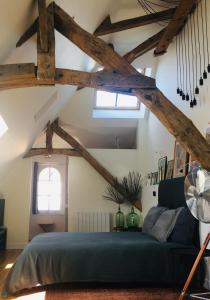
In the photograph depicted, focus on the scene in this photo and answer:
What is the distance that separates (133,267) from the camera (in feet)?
11.0

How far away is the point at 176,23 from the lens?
4.32 m

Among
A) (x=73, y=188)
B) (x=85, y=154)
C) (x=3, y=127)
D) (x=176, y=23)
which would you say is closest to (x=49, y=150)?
(x=85, y=154)

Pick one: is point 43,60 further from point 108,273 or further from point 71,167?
point 71,167

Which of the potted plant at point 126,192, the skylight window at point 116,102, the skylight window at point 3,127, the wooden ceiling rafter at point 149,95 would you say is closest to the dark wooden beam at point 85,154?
the potted plant at point 126,192

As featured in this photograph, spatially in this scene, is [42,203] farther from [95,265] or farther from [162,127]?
[95,265]

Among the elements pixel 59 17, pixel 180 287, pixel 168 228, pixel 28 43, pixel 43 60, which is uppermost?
pixel 59 17

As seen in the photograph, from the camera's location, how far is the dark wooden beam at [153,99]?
3.13 meters

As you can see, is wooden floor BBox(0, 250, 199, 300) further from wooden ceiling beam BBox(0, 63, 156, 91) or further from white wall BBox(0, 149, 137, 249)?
white wall BBox(0, 149, 137, 249)

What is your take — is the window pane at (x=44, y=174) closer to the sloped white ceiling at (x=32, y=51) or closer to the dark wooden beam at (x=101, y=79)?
the sloped white ceiling at (x=32, y=51)

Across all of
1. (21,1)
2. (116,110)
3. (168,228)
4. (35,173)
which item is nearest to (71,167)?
(35,173)

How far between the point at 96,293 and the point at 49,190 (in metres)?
3.91

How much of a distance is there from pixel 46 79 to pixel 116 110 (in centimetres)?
446

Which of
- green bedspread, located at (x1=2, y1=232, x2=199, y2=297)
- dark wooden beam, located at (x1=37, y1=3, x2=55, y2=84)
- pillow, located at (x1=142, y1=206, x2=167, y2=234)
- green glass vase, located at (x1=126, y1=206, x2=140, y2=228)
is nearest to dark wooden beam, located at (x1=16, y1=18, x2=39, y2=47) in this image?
dark wooden beam, located at (x1=37, y1=3, x2=55, y2=84)

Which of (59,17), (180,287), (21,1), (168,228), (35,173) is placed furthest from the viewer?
(35,173)
